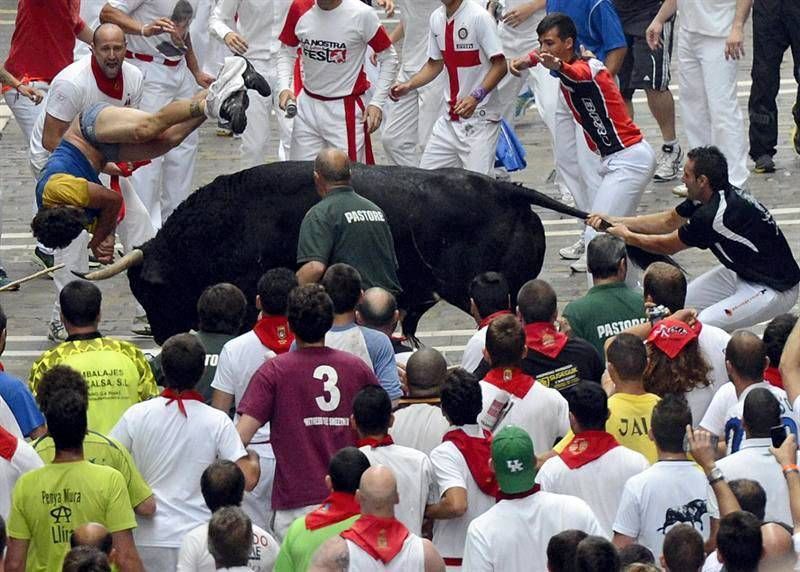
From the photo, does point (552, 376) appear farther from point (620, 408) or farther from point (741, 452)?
point (741, 452)

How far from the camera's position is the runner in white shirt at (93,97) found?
13469 mm

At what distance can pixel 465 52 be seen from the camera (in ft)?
48.5

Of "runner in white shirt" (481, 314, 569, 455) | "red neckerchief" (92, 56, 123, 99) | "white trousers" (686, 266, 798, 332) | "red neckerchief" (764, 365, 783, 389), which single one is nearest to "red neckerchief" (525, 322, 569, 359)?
"runner in white shirt" (481, 314, 569, 455)

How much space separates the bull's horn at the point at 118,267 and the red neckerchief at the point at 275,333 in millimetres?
2621

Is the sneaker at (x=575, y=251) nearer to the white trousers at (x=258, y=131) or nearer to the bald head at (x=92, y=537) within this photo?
the white trousers at (x=258, y=131)

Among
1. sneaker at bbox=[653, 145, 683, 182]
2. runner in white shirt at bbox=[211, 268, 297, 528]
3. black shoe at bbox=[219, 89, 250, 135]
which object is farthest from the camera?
sneaker at bbox=[653, 145, 683, 182]

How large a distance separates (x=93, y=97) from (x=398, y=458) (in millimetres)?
5680

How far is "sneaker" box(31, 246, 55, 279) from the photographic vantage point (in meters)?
14.9

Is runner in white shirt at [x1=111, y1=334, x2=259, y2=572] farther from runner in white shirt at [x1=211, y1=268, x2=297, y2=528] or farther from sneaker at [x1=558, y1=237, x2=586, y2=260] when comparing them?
sneaker at [x1=558, y1=237, x2=586, y2=260]

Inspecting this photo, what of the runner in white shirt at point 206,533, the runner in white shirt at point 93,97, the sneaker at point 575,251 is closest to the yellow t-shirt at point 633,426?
the runner in white shirt at point 206,533

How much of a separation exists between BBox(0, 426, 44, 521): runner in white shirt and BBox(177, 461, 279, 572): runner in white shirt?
86 cm

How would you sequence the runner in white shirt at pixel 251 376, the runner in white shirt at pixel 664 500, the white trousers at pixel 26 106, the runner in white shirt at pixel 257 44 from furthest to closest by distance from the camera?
the runner in white shirt at pixel 257 44
the white trousers at pixel 26 106
the runner in white shirt at pixel 251 376
the runner in white shirt at pixel 664 500

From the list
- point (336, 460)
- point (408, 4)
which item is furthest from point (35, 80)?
point (336, 460)

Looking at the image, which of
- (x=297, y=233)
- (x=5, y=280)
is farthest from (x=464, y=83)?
(x=5, y=280)
